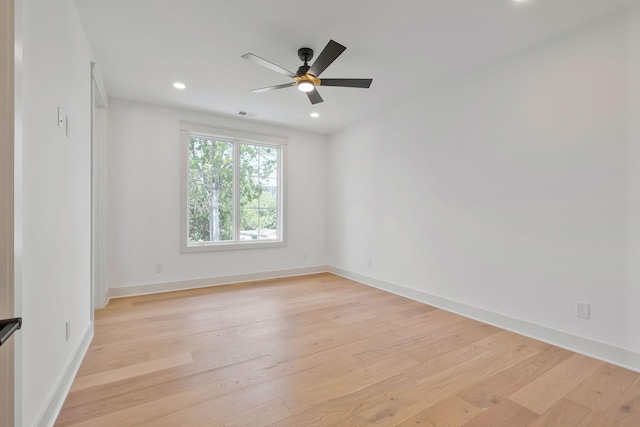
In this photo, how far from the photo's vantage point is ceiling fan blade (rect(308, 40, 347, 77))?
2.09m

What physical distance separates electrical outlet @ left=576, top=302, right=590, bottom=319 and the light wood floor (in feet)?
1.05

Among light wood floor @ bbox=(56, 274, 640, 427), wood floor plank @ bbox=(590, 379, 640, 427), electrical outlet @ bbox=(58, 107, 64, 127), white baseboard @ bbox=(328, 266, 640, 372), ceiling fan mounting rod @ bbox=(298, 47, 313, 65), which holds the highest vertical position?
ceiling fan mounting rod @ bbox=(298, 47, 313, 65)

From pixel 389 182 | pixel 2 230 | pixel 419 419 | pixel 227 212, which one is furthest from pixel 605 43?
pixel 227 212

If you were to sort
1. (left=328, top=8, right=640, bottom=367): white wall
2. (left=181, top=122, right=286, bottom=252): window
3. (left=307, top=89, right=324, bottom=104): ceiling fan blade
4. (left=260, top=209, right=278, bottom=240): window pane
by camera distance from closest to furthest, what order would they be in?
(left=328, top=8, right=640, bottom=367): white wall < (left=307, top=89, right=324, bottom=104): ceiling fan blade < (left=181, top=122, right=286, bottom=252): window < (left=260, top=209, right=278, bottom=240): window pane

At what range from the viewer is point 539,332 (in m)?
2.63

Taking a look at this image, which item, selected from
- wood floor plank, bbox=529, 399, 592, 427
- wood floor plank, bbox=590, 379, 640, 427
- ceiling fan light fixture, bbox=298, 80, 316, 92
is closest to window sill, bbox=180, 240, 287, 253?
ceiling fan light fixture, bbox=298, 80, 316, 92

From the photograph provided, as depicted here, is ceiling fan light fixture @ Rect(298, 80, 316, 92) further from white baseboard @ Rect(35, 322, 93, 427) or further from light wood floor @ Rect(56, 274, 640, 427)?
white baseboard @ Rect(35, 322, 93, 427)

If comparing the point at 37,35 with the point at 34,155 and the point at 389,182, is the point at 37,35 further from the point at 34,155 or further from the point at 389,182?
the point at 389,182

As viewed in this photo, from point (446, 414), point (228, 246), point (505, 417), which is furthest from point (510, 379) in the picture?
point (228, 246)

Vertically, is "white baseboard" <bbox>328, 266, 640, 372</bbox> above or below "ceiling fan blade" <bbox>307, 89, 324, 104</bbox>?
below

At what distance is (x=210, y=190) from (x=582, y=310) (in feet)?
15.3

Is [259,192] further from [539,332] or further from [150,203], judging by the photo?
[539,332]

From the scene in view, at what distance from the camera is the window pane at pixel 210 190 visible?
14.7 ft

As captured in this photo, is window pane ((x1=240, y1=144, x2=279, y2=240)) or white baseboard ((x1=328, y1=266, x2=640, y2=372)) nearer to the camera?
white baseboard ((x1=328, y1=266, x2=640, y2=372))
